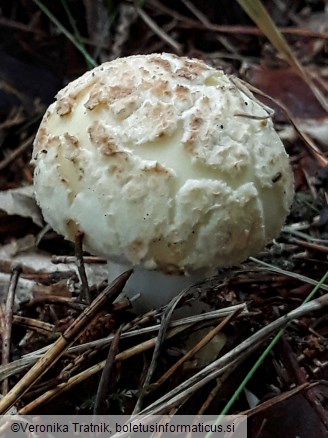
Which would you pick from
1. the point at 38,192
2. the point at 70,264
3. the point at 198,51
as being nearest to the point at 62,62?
the point at 198,51

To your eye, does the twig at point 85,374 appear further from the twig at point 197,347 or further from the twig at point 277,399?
the twig at point 277,399

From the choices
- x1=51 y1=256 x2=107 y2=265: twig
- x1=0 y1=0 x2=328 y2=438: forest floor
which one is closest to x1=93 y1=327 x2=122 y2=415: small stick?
x1=0 y1=0 x2=328 y2=438: forest floor

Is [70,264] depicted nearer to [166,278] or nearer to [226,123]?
[166,278]

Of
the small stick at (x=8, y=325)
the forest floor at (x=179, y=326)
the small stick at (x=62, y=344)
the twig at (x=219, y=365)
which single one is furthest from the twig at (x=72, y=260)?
the twig at (x=219, y=365)

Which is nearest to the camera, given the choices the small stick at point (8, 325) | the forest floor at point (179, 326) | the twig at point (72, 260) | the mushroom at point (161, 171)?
the mushroom at point (161, 171)

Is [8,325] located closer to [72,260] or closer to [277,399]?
[72,260]

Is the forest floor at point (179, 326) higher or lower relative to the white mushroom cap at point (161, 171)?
lower
